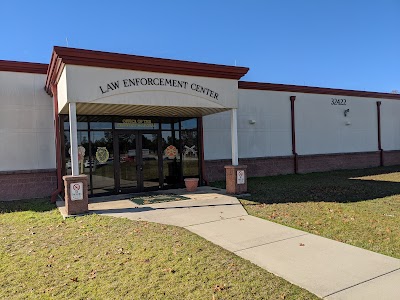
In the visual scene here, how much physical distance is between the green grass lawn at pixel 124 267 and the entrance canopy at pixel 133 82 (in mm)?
3597

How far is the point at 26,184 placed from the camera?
1109 cm

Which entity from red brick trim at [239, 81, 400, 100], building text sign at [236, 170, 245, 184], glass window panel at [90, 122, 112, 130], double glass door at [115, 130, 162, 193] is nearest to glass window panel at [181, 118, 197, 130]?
double glass door at [115, 130, 162, 193]

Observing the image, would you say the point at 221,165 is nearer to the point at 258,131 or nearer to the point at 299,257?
the point at 258,131

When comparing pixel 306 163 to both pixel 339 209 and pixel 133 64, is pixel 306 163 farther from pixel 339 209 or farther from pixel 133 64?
pixel 133 64

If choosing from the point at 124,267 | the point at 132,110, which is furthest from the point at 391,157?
the point at 124,267

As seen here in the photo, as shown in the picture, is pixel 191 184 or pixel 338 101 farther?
pixel 338 101

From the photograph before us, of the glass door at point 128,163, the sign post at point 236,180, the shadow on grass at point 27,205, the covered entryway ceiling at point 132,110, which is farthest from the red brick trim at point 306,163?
the shadow on grass at point 27,205

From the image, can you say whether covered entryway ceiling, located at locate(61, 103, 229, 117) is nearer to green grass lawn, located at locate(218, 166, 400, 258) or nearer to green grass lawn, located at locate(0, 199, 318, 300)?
green grass lawn, located at locate(218, 166, 400, 258)

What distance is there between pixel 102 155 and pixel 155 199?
2.72 metres

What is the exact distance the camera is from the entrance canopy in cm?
823

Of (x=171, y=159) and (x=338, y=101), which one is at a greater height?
(x=338, y=101)

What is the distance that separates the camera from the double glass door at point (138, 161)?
1154 cm

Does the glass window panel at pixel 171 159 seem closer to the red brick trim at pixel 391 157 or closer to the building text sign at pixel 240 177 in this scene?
the building text sign at pixel 240 177

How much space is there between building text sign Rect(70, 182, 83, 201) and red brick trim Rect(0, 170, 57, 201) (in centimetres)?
391
